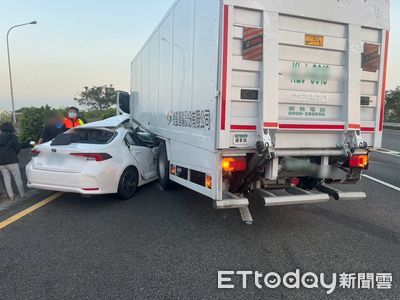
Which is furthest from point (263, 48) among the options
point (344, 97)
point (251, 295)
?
point (251, 295)

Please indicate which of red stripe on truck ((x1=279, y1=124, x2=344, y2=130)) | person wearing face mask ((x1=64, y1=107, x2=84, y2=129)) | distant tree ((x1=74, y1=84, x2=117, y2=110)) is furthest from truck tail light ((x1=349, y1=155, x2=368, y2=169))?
distant tree ((x1=74, y1=84, x2=117, y2=110))

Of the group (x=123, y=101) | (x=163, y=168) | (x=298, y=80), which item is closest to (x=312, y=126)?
(x=298, y=80)

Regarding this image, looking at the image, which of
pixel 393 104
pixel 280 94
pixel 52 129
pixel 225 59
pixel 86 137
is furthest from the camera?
pixel 393 104

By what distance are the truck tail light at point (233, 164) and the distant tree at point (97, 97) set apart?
166ft

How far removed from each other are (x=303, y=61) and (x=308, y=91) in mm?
383

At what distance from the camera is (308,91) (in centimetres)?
427

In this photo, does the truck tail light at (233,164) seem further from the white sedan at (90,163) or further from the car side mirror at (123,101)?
the car side mirror at (123,101)

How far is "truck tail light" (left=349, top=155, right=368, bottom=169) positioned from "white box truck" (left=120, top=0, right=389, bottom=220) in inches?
0.5

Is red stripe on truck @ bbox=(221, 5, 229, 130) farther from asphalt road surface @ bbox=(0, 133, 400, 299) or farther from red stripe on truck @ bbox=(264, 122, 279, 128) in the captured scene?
asphalt road surface @ bbox=(0, 133, 400, 299)

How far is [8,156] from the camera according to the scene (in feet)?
20.1

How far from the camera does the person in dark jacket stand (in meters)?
6.09

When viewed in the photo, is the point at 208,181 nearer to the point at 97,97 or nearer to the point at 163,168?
the point at 163,168

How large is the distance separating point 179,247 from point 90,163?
7.68ft

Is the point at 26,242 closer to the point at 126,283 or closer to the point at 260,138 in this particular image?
the point at 126,283
